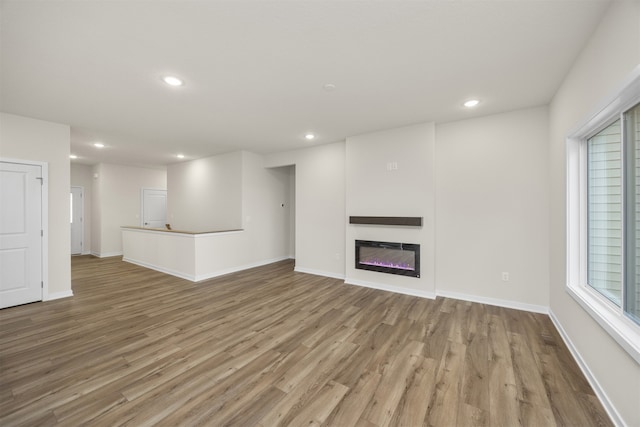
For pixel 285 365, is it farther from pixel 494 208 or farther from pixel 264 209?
pixel 264 209

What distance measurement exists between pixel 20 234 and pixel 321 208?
4.65 metres

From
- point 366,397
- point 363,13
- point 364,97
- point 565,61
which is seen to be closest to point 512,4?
point 363,13

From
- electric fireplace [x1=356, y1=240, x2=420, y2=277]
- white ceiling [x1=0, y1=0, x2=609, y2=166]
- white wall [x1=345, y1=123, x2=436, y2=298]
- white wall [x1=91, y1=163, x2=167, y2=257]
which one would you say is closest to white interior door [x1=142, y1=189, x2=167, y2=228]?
white wall [x1=91, y1=163, x2=167, y2=257]

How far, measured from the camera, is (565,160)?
246 centimetres

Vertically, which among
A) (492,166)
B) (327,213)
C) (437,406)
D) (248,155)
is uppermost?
(248,155)

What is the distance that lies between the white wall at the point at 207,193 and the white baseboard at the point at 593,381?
17.9 feet

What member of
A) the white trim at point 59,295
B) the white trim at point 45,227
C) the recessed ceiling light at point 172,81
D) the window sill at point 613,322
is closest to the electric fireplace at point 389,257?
the window sill at point 613,322

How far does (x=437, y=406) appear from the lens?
66.7 inches

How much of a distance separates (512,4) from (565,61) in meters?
1.14

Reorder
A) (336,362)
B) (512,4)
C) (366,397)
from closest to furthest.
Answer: (512,4), (366,397), (336,362)

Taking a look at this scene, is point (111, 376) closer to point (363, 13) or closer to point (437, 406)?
point (437, 406)

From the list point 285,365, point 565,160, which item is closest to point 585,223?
point 565,160

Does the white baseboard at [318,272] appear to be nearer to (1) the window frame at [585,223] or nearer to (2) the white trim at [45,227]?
(1) the window frame at [585,223]

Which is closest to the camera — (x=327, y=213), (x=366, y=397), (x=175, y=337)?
(x=366, y=397)
